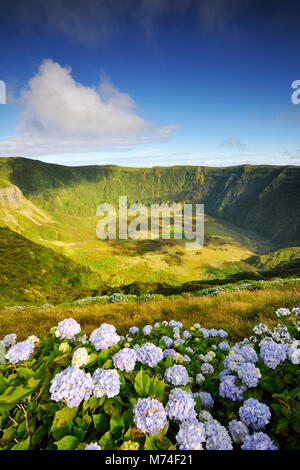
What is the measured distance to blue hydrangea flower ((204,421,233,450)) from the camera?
68.9 inches

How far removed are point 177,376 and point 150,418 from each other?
2.42ft

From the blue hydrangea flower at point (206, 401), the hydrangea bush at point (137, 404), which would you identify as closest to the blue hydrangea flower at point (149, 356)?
the hydrangea bush at point (137, 404)

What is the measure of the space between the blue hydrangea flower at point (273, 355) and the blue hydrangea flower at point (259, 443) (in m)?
1.02

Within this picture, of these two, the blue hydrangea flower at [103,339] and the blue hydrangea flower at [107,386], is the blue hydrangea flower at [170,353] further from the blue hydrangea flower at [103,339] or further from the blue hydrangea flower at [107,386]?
the blue hydrangea flower at [107,386]

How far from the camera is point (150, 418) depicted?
5.79ft

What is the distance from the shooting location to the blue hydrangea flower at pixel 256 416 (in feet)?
6.52

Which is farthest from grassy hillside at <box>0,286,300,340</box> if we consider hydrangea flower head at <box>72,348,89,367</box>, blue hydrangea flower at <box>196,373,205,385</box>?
hydrangea flower head at <box>72,348,89,367</box>

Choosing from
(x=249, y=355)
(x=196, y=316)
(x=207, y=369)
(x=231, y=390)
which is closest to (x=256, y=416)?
(x=231, y=390)

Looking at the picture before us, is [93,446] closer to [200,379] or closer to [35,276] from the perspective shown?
[200,379]

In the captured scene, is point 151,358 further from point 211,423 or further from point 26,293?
point 26,293

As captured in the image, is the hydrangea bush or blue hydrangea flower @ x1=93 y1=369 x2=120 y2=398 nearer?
the hydrangea bush

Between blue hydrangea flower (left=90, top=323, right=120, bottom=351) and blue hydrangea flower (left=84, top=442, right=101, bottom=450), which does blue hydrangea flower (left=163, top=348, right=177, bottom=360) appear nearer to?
blue hydrangea flower (left=90, top=323, right=120, bottom=351)

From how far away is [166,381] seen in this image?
248 cm
